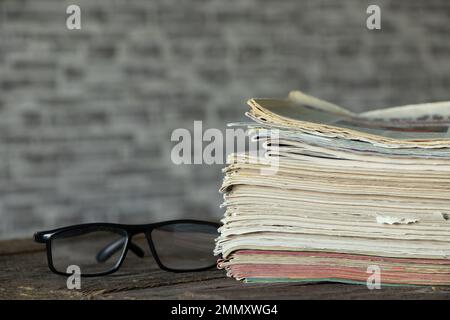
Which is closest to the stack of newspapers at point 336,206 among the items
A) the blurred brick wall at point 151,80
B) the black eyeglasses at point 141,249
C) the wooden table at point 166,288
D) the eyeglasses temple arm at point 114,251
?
the wooden table at point 166,288

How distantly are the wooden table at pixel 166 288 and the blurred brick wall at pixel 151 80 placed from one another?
3.06 feet

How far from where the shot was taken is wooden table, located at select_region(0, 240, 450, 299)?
0.69 meters

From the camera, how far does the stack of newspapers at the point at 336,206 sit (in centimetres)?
71

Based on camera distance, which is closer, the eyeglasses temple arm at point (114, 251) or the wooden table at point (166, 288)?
the wooden table at point (166, 288)

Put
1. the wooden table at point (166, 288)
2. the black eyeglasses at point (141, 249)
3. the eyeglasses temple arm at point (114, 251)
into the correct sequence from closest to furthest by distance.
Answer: the wooden table at point (166, 288) → the black eyeglasses at point (141, 249) → the eyeglasses temple arm at point (114, 251)

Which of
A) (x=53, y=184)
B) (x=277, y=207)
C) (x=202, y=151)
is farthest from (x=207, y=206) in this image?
(x=277, y=207)

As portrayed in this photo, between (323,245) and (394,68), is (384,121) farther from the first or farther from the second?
(394,68)

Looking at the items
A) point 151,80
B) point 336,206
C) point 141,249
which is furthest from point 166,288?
point 151,80

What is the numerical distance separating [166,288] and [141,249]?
33 centimetres

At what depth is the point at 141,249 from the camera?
1089mm

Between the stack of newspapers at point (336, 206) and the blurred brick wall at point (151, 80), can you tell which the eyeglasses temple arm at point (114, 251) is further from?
the blurred brick wall at point (151, 80)

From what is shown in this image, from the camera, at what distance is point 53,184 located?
6.02 ft

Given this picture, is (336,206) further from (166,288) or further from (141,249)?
(141,249)

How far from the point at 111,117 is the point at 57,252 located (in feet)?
3.30
